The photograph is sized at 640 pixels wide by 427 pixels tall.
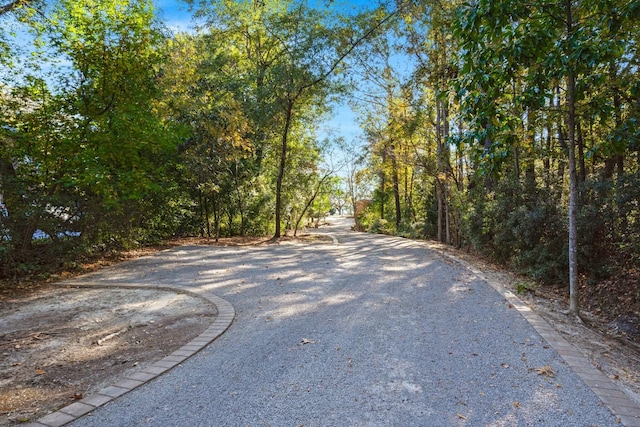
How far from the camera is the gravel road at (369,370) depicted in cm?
233

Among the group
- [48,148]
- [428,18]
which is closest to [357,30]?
[428,18]

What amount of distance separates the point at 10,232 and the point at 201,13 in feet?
36.3

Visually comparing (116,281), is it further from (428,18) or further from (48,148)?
(428,18)

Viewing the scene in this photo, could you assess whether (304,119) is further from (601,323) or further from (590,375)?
(590,375)

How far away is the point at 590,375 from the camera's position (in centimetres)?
279

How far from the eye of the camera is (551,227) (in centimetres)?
689

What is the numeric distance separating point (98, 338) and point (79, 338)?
20cm

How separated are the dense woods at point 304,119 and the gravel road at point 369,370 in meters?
1.97

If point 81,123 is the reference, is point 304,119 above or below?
above

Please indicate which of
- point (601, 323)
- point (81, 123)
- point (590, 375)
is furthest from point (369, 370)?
point (81, 123)

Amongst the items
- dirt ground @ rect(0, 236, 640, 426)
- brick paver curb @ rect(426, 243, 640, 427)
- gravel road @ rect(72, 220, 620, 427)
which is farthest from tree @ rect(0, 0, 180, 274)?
brick paver curb @ rect(426, 243, 640, 427)

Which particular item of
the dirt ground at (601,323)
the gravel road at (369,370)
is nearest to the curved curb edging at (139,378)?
the gravel road at (369,370)

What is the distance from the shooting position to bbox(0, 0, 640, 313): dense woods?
4.36 meters

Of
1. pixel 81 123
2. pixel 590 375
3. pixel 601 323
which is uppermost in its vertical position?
pixel 81 123
